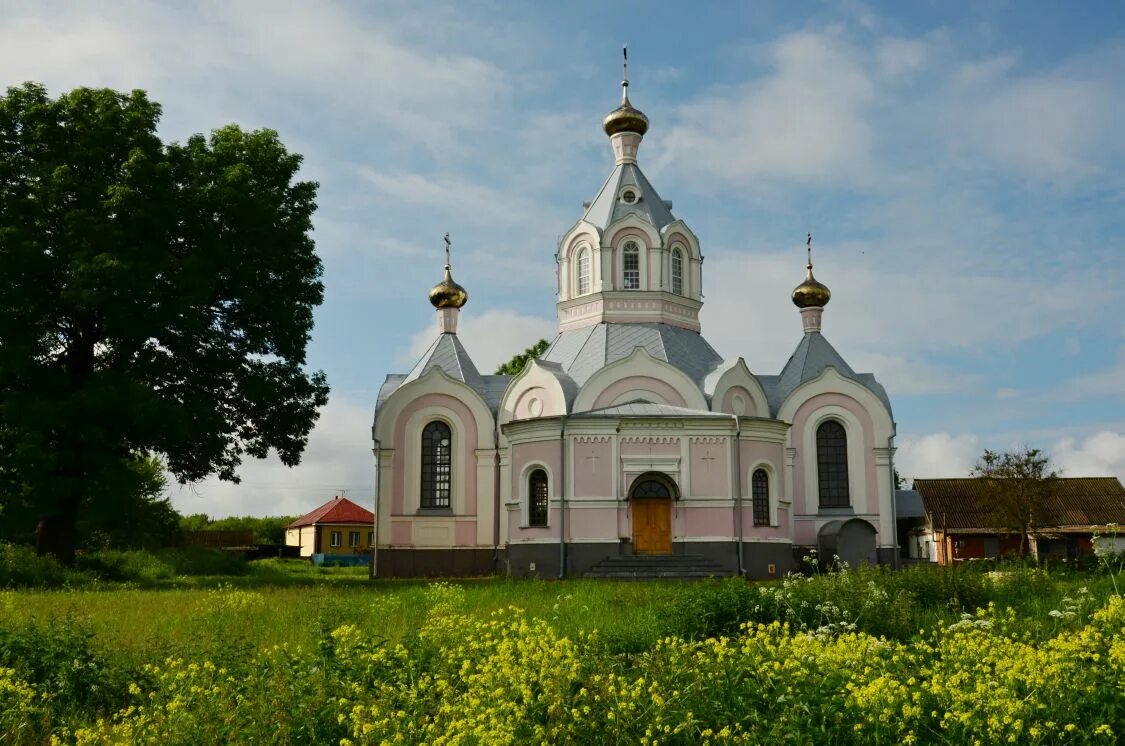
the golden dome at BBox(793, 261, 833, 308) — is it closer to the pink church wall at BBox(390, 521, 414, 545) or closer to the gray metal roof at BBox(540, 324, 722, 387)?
the gray metal roof at BBox(540, 324, 722, 387)

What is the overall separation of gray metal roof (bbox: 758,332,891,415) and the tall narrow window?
193 inches

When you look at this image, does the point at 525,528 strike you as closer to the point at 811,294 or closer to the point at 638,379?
the point at 638,379

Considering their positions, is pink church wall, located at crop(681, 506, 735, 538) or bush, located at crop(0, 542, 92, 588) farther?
pink church wall, located at crop(681, 506, 735, 538)

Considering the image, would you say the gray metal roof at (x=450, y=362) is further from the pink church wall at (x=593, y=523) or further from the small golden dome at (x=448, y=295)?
the pink church wall at (x=593, y=523)

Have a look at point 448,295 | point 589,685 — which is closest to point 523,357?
point 448,295

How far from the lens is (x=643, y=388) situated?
27.1m

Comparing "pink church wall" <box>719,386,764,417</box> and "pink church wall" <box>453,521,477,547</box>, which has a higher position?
"pink church wall" <box>719,386,764,417</box>

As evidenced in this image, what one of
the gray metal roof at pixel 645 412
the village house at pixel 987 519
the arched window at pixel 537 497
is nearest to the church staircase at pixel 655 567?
the arched window at pixel 537 497

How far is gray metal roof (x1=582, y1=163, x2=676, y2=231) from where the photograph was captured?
3081 centimetres

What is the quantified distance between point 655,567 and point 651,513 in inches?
71.6

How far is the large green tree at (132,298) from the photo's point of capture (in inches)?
792

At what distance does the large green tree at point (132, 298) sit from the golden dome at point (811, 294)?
15754 millimetres

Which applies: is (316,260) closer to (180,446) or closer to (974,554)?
(180,446)

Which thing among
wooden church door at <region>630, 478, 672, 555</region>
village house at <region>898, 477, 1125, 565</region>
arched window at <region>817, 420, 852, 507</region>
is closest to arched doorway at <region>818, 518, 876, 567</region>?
arched window at <region>817, 420, 852, 507</region>
